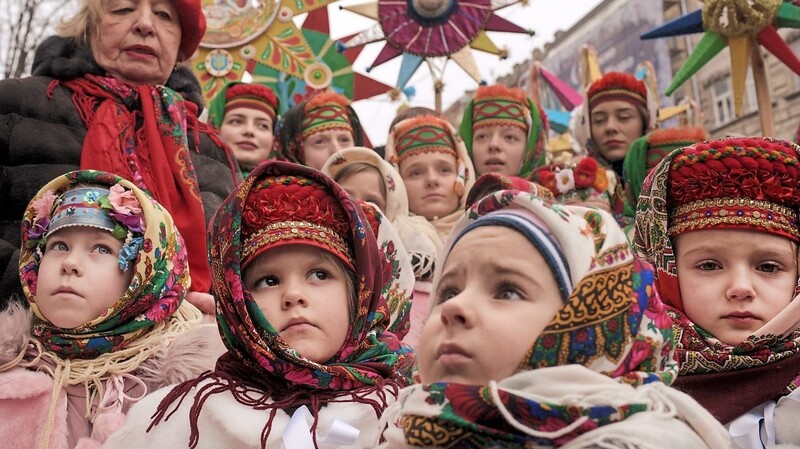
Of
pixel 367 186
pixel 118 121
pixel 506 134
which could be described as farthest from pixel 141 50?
pixel 506 134

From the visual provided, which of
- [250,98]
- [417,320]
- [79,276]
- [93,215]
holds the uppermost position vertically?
[250,98]

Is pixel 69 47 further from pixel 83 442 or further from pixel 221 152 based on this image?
pixel 83 442

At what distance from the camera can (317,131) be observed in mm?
5516

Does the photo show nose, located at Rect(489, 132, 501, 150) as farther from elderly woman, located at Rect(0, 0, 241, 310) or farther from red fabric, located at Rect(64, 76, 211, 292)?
red fabric, located at Rect(64, 76, 211, 292)

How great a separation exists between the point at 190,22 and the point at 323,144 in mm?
1364

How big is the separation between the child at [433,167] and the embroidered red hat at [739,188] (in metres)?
2.00

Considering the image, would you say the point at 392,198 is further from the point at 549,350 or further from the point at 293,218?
the point at 549,350

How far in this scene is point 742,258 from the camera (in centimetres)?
254

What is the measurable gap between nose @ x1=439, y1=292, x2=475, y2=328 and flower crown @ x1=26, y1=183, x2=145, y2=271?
1723mm

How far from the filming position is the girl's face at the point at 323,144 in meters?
5.45

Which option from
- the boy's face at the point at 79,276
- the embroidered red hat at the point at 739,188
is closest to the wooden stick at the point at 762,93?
the embroidered red hat at the point at 739,188

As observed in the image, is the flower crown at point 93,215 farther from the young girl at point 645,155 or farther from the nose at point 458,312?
the young girl at point 645,155

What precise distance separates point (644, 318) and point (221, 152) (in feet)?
9.98

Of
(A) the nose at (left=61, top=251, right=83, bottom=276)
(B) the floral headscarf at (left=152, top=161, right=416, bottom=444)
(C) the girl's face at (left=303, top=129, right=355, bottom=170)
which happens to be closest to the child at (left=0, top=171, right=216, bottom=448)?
(A) the nose at (left=61, top=251, right=83, bottom=276)
